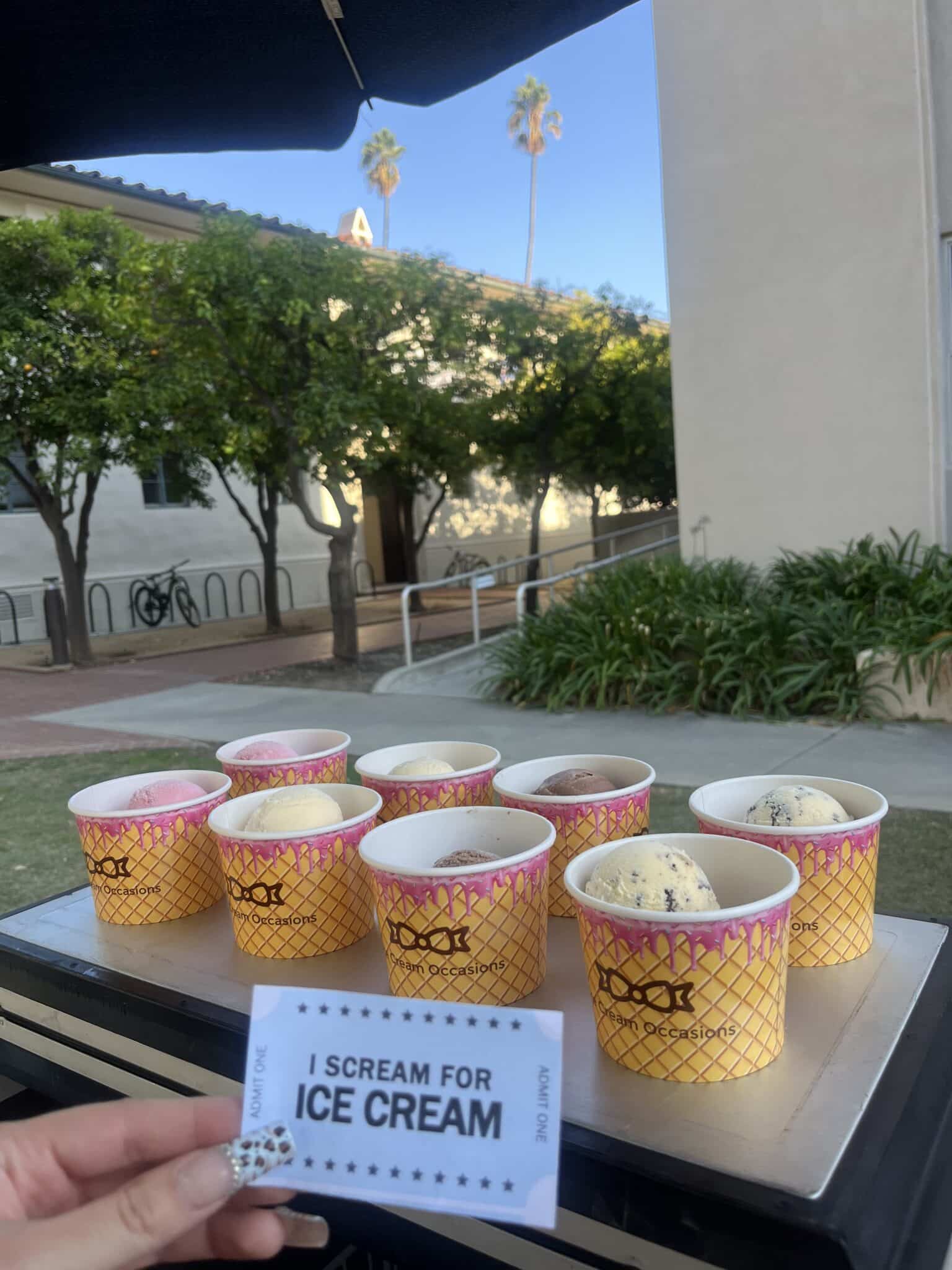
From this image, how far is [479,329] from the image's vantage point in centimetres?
1077

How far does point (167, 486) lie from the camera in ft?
52.9

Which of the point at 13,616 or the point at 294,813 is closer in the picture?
the point at 294,813

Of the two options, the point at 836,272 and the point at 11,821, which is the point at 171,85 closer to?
the point at 11,821

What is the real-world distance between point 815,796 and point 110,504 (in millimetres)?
15947

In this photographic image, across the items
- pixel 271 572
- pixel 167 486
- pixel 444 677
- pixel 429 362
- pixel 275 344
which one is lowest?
pixel 444 677

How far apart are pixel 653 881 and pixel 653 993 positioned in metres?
0.12

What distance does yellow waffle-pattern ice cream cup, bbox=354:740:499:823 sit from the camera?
5.10 feet

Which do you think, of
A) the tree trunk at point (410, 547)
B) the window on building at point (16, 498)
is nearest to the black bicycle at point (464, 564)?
the tree trunk at point (410, 547)

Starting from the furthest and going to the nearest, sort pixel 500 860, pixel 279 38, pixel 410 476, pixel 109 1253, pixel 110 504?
pixel 110 504, pixel 410 476, pixel 279 38, pixel 500 860, pixel 109 1253

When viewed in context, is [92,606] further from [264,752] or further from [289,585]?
[264,752]

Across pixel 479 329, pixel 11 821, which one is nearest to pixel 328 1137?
pixel 11 821

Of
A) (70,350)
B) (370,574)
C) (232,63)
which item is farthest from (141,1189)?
(370,574)

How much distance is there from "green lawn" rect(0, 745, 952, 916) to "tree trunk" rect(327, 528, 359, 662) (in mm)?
3886

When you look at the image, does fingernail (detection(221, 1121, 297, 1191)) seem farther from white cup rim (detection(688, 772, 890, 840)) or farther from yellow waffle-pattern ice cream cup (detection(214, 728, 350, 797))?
yellow waffle-pattern ice cream cup (detection(214, 728, 350, 797))
